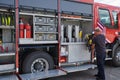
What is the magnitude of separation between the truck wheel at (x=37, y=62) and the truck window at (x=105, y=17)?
2823 millimetres

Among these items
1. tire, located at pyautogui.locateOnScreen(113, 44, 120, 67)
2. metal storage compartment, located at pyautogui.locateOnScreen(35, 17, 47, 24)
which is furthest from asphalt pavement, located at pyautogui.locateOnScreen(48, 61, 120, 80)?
metal storage compartment, located at pyautogui.locateOnScreen(35, 17, 47, 24)

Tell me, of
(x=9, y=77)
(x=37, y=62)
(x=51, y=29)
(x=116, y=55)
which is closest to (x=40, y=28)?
(x=51, y=29)

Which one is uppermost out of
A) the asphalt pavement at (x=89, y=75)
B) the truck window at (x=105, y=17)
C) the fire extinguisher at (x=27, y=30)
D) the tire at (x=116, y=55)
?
the truck window at (x=105, y=17)

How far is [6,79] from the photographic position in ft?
16.9

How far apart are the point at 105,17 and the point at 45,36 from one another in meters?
3.04

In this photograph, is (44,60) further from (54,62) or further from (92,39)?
(92,39)

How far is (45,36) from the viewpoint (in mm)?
6062

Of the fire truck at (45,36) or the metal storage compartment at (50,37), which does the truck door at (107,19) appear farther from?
the metal storage compartment at (50,37)

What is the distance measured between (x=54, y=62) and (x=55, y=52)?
32 centimetres

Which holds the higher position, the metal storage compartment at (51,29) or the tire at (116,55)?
the metal storage compartment at (51,29)

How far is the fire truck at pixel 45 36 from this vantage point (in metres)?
5.42

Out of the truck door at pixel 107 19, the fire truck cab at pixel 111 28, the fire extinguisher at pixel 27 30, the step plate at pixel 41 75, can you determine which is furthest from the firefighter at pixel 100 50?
the fire extinguisher at pixel 27 30

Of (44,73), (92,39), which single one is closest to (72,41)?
(92,39)

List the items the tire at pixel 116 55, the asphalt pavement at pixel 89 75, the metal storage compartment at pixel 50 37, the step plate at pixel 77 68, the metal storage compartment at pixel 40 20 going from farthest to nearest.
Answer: the tire at pixel 116 55 < the asphalt pavement at pixel 89 75 < the step plate at pixel 77 68 < the metal storage compartment at pixel 50 37 < the metal storage compartment at pixel 40 20
